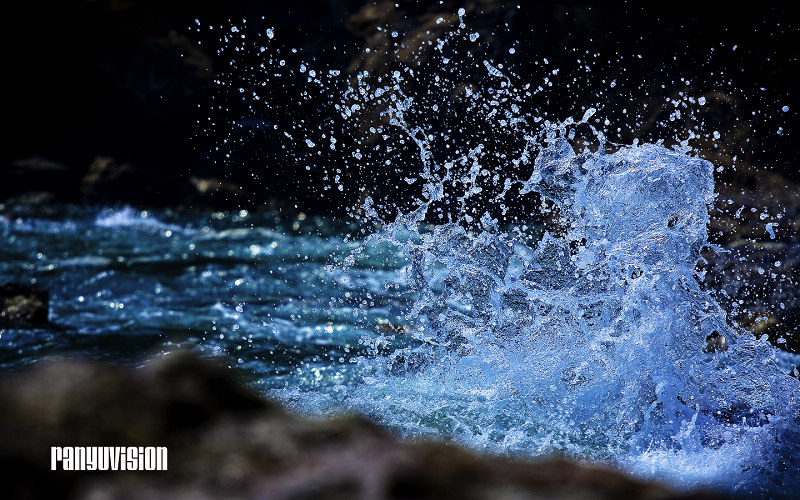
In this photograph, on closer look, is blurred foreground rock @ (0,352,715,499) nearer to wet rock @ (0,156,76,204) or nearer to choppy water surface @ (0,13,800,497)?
choppy water surface @ (0,13,800,497)

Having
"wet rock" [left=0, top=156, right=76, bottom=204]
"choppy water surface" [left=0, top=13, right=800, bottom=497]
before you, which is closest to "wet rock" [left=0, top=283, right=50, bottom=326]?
"choppy water surface" [left=0, top=13, right=800, bottom=497]

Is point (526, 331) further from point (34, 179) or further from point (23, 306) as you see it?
point (34, 179)

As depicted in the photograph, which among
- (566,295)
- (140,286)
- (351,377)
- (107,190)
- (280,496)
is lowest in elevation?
(280,496)

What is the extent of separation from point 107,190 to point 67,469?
1144 cm

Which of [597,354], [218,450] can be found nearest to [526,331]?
[597,354]

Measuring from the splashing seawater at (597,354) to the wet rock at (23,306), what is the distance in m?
2.43

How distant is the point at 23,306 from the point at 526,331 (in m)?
3.69

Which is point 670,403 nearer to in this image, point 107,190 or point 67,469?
point 67,469

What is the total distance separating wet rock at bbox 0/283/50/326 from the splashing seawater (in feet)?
7.96

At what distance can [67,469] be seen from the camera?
92 cm

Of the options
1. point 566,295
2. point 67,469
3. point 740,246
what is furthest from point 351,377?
point 740,246

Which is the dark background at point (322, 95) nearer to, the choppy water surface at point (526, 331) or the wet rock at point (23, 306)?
the choppy water surface at point (526, 331)

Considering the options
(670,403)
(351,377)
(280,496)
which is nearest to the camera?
(280,496)

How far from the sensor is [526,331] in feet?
13.9
